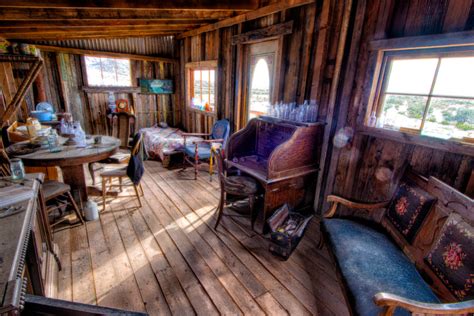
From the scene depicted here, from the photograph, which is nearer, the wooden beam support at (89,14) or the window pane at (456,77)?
the window pane at (456,77)

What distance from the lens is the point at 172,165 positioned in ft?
15.3

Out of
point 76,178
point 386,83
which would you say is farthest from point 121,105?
A: point 386,83

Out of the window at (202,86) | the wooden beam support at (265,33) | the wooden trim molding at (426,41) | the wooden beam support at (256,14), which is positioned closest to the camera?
the wooden trim molding at (426,41)

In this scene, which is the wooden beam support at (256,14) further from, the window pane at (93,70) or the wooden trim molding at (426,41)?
the window pane at (93,70)

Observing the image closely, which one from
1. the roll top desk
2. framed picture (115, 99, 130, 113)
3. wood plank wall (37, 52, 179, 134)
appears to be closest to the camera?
the roll top desk

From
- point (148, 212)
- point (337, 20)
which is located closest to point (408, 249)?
point (337, 20)

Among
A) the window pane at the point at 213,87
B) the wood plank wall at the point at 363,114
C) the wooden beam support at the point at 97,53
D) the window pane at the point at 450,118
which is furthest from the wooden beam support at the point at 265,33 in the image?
the wooden beam support at the point at 97,53

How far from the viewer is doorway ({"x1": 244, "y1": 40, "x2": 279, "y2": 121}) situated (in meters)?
3.30

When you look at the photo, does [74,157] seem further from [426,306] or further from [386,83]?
[386,83]

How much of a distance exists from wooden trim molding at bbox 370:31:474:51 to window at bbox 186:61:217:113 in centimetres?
304

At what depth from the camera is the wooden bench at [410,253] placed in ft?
4.03

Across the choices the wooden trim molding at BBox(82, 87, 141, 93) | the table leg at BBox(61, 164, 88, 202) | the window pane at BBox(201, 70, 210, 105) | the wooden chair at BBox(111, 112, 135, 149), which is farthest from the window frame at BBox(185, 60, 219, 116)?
the table leg at BBox(61, 164, 88, 202)

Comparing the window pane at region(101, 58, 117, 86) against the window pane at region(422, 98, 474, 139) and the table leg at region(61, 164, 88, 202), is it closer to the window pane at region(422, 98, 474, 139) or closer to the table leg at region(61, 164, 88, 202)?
the table leg at region(61, 164, 88, 202)

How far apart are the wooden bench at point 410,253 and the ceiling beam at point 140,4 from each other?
2693 mm
